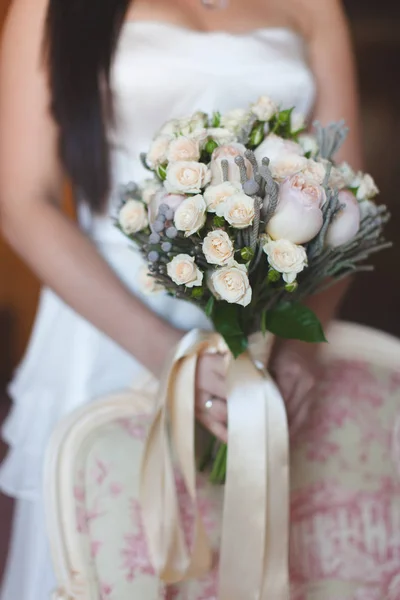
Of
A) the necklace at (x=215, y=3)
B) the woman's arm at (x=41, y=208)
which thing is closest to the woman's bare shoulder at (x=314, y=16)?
the necklace at (x=215, y=3)

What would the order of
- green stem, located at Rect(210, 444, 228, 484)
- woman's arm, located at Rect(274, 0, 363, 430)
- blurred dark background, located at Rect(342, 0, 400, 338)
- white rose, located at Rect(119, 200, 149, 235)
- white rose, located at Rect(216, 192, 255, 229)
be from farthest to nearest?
blurred dark background, located at Rect(342, 0, 400, 338) → woman's arm, located at Rect(274, 0, 363, 430) → green stem, located at Rect(210, 444, 228, 484) → white rose, located at Rect(119, 200, 149, 235) → white rose, located at Rect(216, 192, 255, 229)

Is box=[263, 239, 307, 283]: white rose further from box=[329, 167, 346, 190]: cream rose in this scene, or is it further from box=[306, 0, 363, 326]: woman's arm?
box=[306, 0, 363, 326]: woman's arm

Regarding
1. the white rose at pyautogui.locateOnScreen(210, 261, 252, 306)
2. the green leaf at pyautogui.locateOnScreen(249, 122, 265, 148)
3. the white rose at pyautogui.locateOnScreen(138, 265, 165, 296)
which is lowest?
the white rose at pyautogui.locateOnScreen(138, 265, 165, 296)

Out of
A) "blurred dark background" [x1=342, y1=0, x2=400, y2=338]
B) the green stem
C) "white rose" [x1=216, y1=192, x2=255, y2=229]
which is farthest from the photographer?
"blurred dark background" [x1=342, y1=0, x2=400, y2=338]

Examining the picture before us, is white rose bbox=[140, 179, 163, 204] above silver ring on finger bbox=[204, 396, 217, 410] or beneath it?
above

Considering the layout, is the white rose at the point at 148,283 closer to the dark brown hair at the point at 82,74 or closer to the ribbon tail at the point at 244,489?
the ribbon tail at the point at 244,489

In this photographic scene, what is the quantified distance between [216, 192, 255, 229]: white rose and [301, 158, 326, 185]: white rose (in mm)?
79

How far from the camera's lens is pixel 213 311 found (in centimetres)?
71

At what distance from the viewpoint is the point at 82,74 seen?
929 mm

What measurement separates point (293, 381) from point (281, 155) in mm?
284

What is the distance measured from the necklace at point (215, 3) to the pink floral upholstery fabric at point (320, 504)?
0.59 meters

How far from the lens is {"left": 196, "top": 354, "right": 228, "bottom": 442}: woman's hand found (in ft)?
2.49

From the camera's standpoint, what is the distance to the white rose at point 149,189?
0.72 meters

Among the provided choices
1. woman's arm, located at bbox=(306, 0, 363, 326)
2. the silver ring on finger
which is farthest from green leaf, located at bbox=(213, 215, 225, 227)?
woman's arm, located at bbox=(306, 0, 363, 326)
